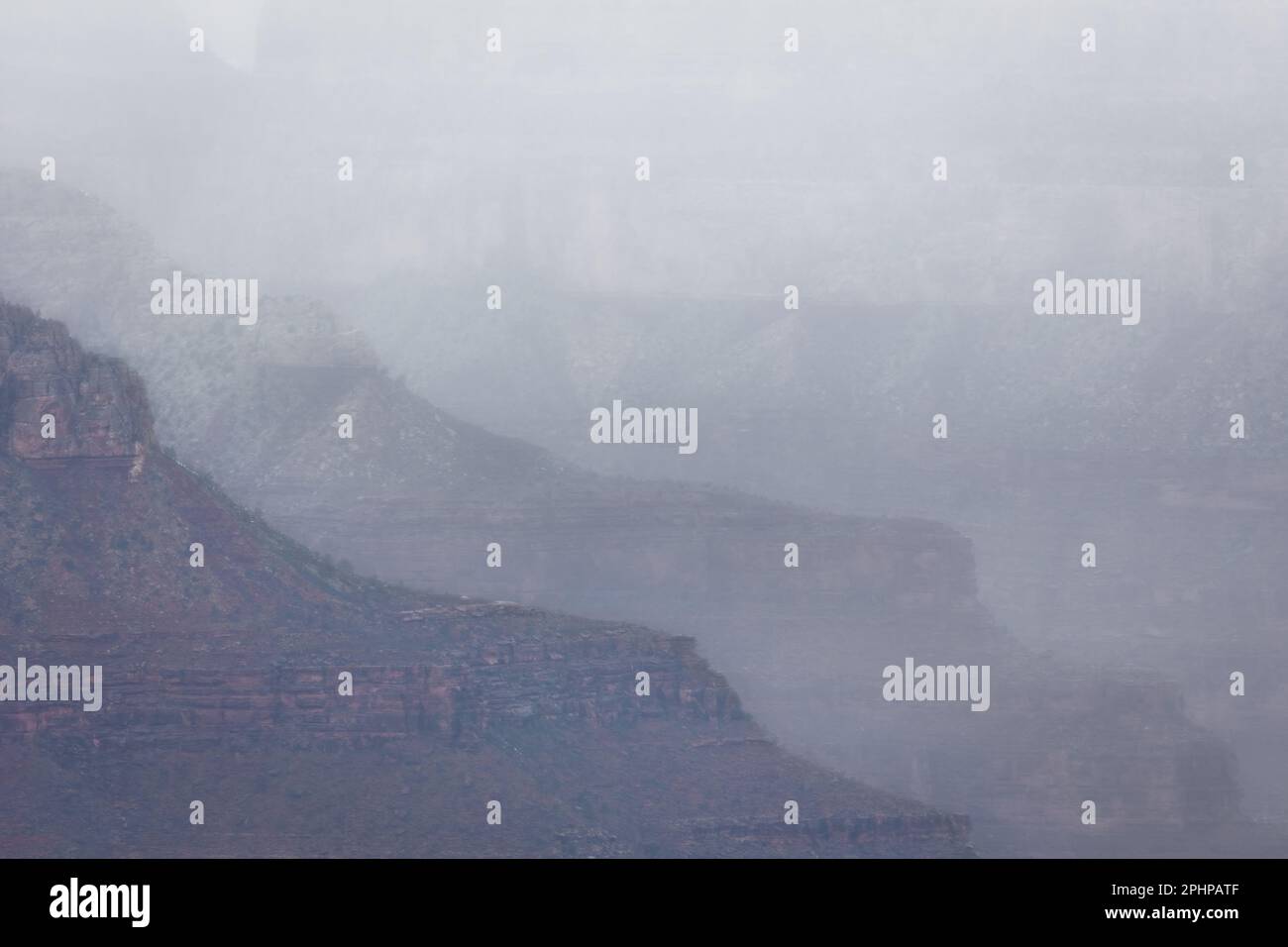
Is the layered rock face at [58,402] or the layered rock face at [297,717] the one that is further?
the layered rock face at [58,402]

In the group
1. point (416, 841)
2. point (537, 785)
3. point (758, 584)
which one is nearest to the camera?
point (416, 841)

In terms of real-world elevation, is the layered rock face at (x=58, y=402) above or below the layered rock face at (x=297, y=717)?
above

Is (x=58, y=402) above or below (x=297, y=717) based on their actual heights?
above

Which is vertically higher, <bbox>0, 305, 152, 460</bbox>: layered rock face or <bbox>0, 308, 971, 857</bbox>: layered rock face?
<bbox>0, 305, 152, 460</bbox>: layered rock face

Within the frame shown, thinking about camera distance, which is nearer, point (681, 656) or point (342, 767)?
point (342, 767)

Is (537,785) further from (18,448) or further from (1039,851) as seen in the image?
(1039,851)

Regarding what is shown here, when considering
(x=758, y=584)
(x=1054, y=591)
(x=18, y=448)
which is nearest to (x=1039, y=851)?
(x=758, y=584)

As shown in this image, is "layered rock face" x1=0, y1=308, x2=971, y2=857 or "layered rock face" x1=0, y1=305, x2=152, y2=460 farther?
"layered rock face" x1=0, y1=305, x2=152, y2=460

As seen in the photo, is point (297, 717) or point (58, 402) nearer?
point (297, 717)
